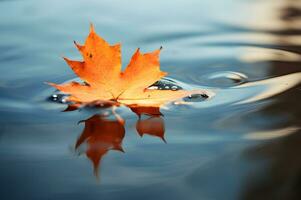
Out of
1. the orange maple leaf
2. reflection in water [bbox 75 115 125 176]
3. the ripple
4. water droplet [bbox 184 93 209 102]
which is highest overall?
the orange maple leaf

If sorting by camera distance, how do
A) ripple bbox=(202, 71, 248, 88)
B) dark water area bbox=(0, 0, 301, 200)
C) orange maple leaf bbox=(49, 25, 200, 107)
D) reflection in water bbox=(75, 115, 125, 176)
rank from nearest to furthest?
dark water area bbox=(0, 0, 301, 200) → reflection in water bbox=(75, 115, 125, 176) → orange maple leaf bbox=(49, 25, 200, 107) → ripple bbox=(202, 71, 248, 88)

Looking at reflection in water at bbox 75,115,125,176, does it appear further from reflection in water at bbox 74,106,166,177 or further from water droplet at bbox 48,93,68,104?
water droplet at bbox 48,93,68,104

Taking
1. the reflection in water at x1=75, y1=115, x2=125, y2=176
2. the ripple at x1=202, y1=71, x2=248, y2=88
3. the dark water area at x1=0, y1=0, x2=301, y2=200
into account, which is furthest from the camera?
the ripple at x1=202, y1=71, x2=248, y2=88

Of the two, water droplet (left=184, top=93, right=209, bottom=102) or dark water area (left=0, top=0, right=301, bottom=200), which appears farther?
water droplet (left=184, top=93, right=209, bottom=102)

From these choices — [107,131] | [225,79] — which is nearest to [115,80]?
[107,131]

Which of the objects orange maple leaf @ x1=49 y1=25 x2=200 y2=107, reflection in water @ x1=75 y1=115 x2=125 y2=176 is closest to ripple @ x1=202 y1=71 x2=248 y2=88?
orange maple leaf @ x1=49 y1=25 x2=200 y2=107

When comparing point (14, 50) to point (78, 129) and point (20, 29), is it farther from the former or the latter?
point (78, 129)

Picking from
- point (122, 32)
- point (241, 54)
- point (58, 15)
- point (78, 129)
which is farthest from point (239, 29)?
point (78, 129)
